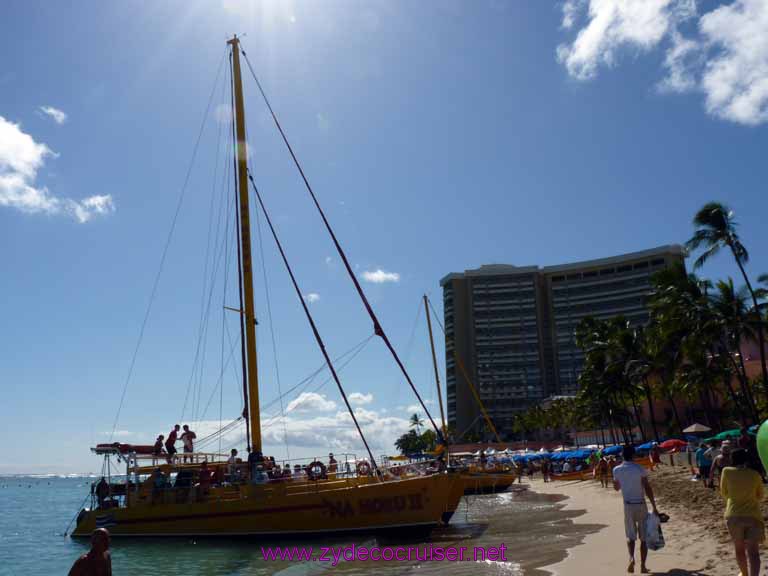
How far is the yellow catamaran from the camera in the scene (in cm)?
1883

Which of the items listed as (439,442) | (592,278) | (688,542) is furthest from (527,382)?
(688,542)

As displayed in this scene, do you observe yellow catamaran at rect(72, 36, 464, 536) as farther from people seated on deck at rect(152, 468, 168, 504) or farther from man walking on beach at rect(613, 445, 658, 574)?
man walking on beach at rect(613, 445, 658, 574)

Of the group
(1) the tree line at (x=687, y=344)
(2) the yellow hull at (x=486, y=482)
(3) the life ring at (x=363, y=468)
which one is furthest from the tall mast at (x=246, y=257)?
(1) the tree line at (x=687, y=344)

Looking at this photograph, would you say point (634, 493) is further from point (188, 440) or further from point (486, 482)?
point (486, 482)

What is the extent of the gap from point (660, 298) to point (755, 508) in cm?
3906

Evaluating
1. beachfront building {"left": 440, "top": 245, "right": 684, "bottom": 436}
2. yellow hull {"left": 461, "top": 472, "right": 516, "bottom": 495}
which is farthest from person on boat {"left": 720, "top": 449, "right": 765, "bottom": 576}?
beachfront building {"left": 440, "top": 245, "right": 684, "bottom": 436}

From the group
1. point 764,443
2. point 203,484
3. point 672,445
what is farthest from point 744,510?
point 672,445

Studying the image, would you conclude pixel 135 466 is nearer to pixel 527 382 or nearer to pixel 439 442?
pixel 439 442

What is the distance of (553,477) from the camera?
4675 centimetres

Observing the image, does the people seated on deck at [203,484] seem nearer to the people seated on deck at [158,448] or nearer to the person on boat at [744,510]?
the people seated on deck at [158,448]

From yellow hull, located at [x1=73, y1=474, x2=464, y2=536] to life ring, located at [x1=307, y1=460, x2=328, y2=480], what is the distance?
45 centimetres

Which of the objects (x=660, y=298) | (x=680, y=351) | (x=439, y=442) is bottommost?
(x=439, y=442)

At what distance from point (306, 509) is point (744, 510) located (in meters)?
14.4

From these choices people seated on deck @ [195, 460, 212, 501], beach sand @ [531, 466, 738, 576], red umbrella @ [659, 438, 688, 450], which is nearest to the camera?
beach sand @ [531, 466, 738, 576]
